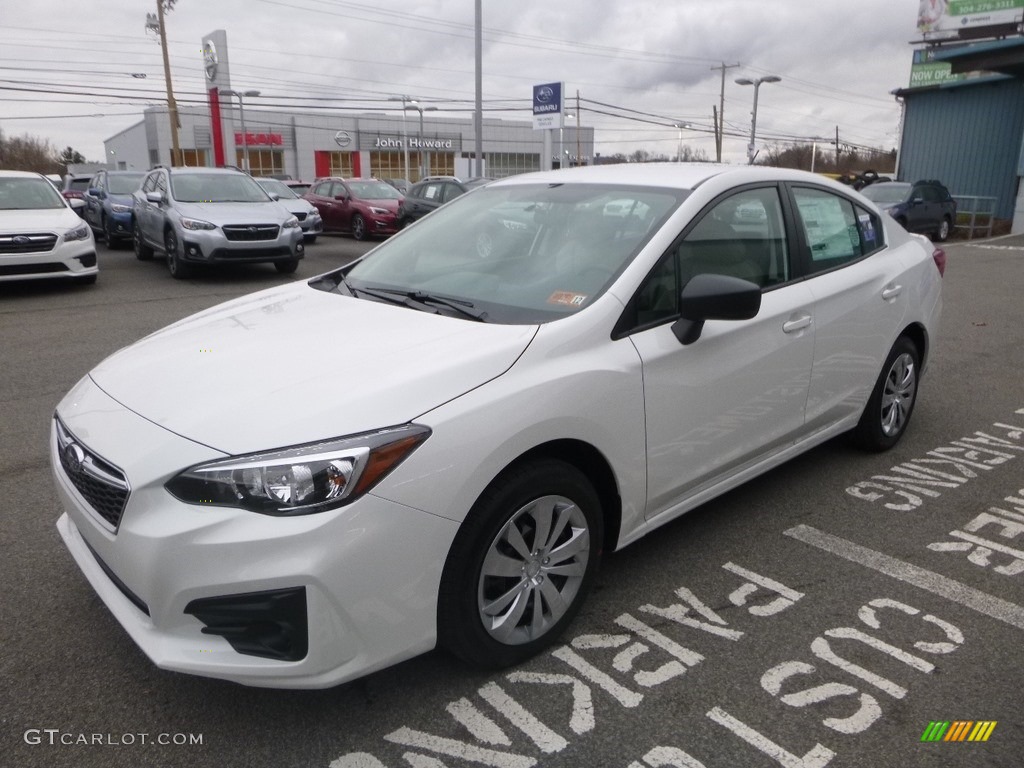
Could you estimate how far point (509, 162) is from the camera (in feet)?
273

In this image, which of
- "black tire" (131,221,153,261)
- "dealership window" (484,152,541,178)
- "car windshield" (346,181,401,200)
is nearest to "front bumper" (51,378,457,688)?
"black tire" (131,221,153,261)

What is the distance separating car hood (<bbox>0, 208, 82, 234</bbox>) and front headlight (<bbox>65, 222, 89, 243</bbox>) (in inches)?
1.8

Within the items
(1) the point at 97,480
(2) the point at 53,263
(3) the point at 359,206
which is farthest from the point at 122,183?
(1) the point at 97,480

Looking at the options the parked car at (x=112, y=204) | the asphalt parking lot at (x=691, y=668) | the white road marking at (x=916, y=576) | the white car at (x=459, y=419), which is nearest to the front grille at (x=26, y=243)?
the parked car at (x=112, y=204)

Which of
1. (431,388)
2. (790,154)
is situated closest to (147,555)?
(431,388)

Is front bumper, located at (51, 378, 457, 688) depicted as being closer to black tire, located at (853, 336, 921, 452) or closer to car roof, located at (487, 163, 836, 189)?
car roof, located at (487, 163, 836, 189)

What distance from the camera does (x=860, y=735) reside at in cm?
239

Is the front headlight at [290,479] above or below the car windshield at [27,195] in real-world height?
below

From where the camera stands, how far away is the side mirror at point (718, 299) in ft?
9.40

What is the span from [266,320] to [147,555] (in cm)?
123

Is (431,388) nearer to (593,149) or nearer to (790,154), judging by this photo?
(790,154)

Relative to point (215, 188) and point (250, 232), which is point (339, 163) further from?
point (250, 232)

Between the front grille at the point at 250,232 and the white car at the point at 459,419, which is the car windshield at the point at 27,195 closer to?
the front grille at the point at 250,232
